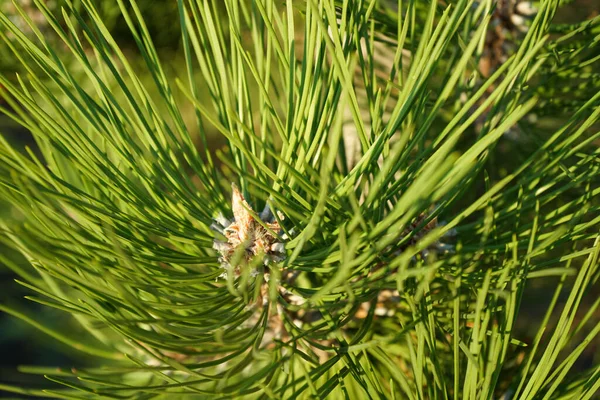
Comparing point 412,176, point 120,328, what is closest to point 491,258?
point 412,176

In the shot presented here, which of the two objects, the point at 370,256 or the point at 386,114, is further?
the point at 386,114

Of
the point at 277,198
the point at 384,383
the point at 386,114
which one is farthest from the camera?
the point at 386,114

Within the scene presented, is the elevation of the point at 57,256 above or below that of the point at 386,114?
below

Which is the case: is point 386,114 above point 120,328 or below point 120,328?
above

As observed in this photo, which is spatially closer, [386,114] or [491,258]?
[491,258]

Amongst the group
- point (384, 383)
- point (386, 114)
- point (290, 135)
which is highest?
point (386, 114)

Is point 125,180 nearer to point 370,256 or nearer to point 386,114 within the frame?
point 370,256

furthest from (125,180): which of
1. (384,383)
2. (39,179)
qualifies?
(384,383)

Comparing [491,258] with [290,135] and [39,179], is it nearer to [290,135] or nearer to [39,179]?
[290,135]

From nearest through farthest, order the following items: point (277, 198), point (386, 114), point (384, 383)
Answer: point (277, 198) → point (384, 383) → point (386, 114)
